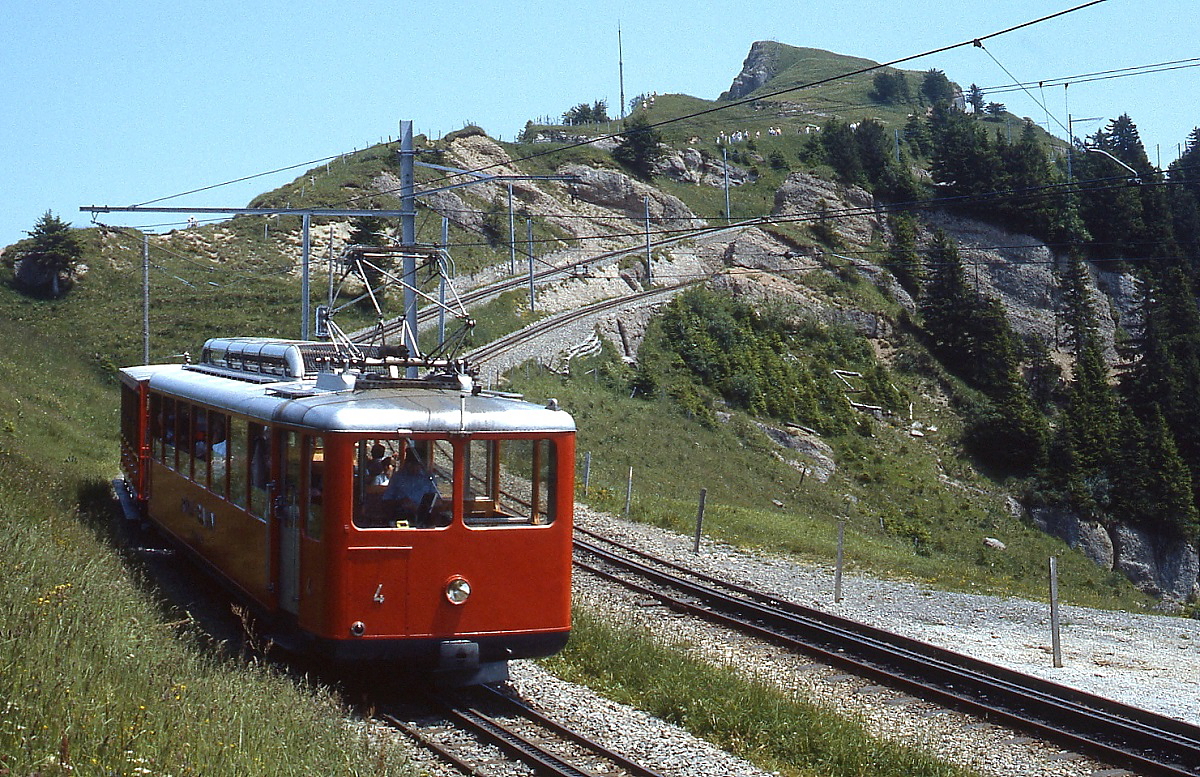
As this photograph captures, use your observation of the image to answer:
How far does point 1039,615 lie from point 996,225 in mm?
69403

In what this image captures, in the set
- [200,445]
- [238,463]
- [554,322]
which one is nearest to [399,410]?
[238,463]

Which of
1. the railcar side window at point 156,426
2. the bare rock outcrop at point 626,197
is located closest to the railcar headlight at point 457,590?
the railcar side window at point 156,426

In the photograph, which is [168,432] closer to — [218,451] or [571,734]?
[218,451]

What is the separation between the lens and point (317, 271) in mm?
64250

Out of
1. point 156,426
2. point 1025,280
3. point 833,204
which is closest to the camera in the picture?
point 156,426

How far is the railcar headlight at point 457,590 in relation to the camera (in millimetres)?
9570

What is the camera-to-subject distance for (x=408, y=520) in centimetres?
965

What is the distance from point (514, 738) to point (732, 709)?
208cm

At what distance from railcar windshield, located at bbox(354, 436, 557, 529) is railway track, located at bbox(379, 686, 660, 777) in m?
1.54

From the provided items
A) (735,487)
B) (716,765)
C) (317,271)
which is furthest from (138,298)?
(716,765)

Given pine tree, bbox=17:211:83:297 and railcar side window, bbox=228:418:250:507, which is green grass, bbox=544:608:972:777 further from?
pine tree, bbox=17:211:83:297

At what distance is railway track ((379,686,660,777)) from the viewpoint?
8.28 metres

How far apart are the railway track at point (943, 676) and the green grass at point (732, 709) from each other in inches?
68.8

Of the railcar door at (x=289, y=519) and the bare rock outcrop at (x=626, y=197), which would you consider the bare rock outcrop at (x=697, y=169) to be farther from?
the railcar door at (x=289, y=519)
